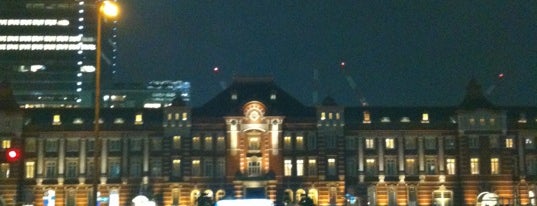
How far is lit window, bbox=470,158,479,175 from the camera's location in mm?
88325

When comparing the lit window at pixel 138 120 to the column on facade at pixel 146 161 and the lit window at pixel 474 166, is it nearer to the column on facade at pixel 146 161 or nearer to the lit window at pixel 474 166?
the column on facade at pixel 146 161

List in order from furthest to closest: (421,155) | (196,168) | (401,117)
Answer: (401,117) < (421,155) < (196,168)

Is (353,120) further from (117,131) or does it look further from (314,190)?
(117,131)

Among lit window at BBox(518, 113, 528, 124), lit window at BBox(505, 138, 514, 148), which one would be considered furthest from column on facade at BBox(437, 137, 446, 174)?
lit window at BBox(518, 113, 528, 124)

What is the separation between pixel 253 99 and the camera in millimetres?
89000

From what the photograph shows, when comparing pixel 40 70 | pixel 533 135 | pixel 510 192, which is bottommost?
pixel 510 192

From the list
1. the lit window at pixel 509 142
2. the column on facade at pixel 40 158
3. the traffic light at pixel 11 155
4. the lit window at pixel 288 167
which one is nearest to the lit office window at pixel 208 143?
the lit window at pixel 288 167

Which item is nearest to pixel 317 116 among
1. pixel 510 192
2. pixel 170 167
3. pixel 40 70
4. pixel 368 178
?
pixel 368 178

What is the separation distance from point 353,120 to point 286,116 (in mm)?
7881

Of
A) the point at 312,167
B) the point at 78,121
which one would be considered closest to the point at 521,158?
the point at 312,167

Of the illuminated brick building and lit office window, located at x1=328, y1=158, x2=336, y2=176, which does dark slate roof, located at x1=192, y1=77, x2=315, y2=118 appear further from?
lit office window, located at x1=328, y1=158, x2=336, y2=176

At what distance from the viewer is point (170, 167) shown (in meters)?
87.9

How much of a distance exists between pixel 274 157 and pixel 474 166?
21.7 m

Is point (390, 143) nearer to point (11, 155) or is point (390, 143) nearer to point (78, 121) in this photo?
point (78, 121)
